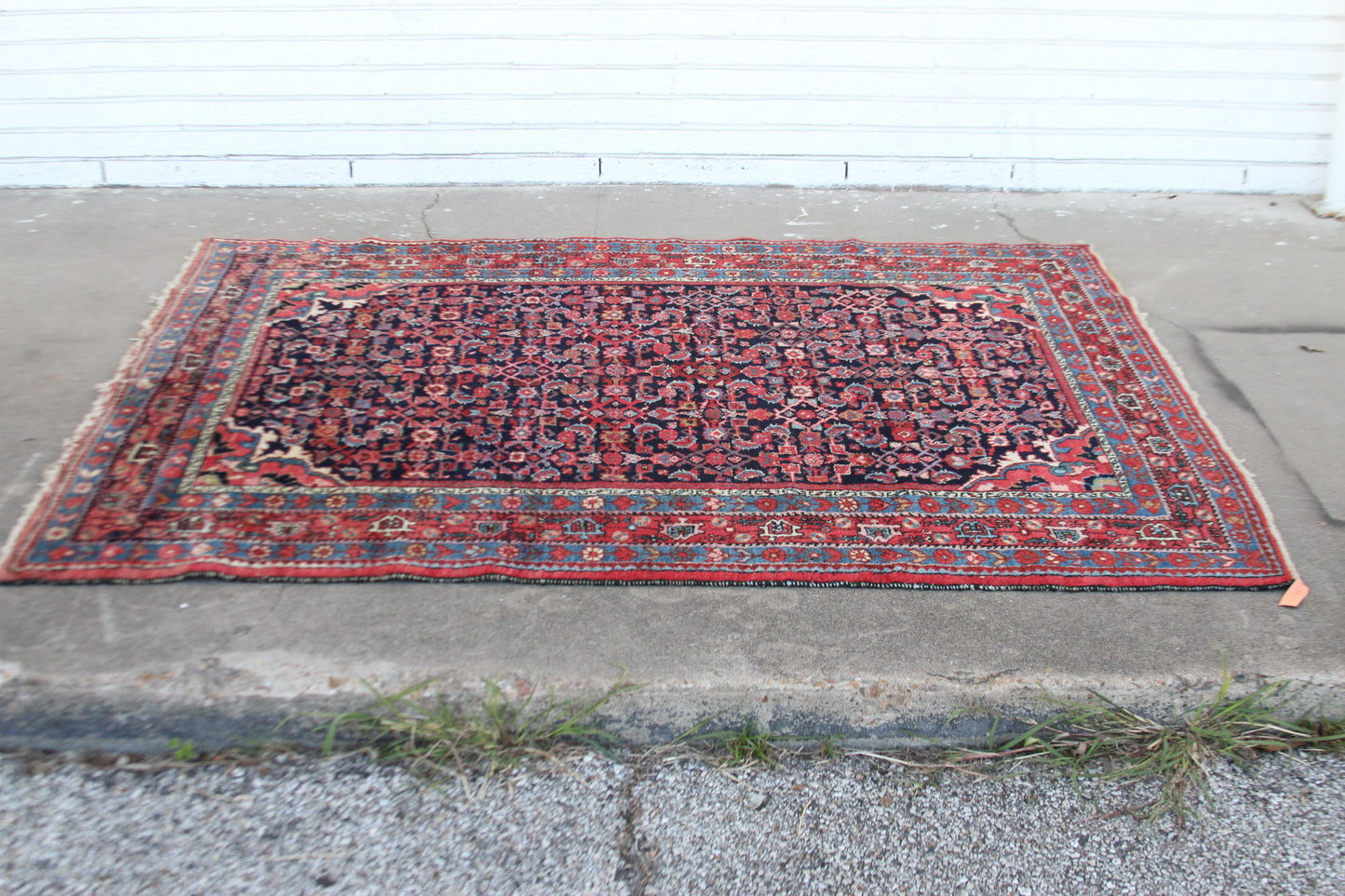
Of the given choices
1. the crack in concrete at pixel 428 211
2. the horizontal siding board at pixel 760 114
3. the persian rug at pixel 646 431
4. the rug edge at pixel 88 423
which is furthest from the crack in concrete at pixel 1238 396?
the rug edge at pixel 88 423

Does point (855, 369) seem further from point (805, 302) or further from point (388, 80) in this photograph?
point (388, 80)

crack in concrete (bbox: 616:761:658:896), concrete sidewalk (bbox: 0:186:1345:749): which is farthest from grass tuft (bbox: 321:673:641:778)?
crack in concrete (bbox: 616:761:658:896)

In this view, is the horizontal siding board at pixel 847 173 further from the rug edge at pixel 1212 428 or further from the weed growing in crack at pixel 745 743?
the weed growing in crack at pixel 745 743

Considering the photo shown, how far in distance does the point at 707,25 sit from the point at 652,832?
13.7 ft

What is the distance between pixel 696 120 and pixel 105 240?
289cm

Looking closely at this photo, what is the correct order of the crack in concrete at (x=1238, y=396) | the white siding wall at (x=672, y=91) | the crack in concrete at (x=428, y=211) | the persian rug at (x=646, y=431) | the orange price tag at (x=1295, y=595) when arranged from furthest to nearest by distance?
the white siding wall at (x=672, y=91) → the crack in concrete at (x=428, y=211) → the crack in concrete at (x=1238, y=396) → the persian rug at (x=646, y=431) → the orange price tag at (x=1295, y=595)

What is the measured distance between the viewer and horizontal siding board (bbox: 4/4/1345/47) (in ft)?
16.3

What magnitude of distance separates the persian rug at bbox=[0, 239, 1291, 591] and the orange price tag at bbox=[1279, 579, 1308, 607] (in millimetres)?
32

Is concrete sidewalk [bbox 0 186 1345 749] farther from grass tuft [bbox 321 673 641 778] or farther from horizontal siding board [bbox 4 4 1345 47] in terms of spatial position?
horizontal siding board [bbox 4 4 1345 47]

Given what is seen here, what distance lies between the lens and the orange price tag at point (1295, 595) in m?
2.71

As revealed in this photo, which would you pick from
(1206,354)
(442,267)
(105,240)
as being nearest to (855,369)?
(1206,354)

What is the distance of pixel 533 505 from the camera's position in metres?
3.04

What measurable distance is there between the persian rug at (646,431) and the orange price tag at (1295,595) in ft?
0.10

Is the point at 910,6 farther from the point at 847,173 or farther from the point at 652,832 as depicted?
the point at 652,832
